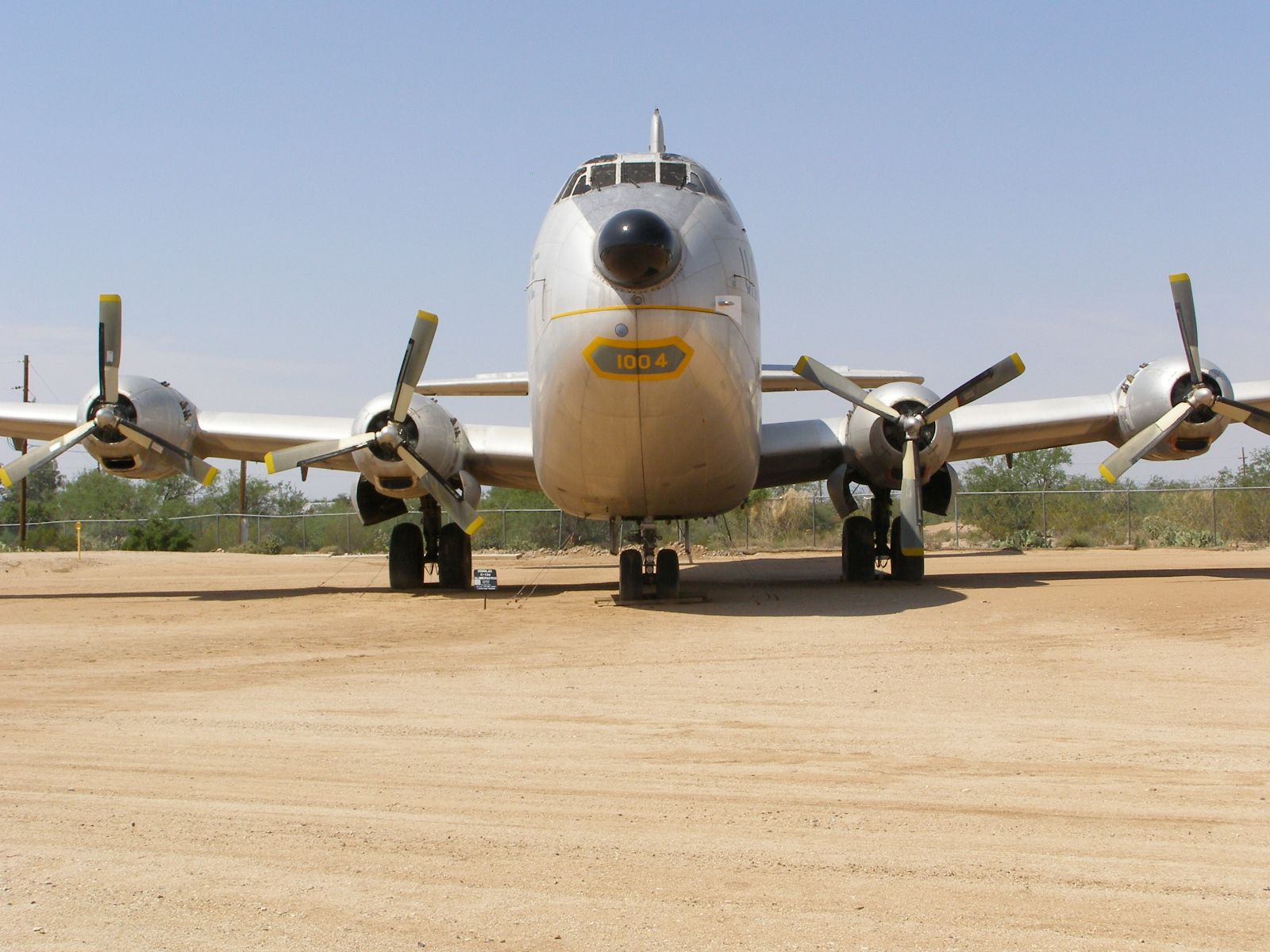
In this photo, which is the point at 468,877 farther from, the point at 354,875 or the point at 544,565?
the point at 544,565

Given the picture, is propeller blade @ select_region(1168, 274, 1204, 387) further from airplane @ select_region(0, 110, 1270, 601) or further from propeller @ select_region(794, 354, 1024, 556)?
propeller @ select_region(794, 354, 1024, 556)

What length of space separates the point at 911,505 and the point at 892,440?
1.27 m

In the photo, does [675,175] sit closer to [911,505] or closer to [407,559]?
[911,505]

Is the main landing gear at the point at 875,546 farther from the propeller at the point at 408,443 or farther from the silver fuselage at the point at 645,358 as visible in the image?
the propeller at the point at 408,443

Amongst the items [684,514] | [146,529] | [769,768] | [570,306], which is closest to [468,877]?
[769,768]

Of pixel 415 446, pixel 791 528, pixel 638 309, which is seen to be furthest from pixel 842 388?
pixel 791 528

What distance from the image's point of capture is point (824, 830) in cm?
465

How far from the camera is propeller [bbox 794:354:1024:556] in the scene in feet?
53.9

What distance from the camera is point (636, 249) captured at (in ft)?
40.1

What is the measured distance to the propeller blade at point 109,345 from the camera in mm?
17500

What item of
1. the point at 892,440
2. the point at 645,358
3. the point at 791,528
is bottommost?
the point at 791,528

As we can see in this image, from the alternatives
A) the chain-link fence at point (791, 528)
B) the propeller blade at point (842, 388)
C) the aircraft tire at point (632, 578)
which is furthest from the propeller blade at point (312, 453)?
the chain-link fence at point (791, 528)

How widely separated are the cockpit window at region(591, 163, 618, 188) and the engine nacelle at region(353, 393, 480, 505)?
466cm

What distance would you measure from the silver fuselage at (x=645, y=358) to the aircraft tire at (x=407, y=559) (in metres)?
4.63
